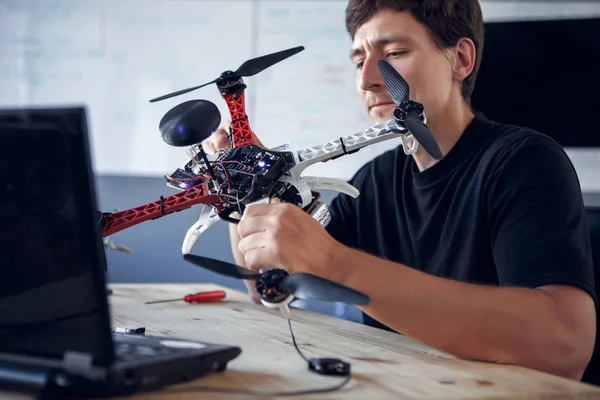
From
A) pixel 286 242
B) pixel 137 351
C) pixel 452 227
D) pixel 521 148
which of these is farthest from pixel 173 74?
pixel 137 351

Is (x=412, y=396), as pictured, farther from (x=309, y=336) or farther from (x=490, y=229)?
(x=490, y=229)

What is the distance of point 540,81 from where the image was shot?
219 centimetres

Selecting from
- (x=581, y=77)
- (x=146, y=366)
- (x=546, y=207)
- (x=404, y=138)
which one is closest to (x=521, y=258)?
(x=546, y=207)

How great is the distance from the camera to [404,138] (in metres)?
0.87

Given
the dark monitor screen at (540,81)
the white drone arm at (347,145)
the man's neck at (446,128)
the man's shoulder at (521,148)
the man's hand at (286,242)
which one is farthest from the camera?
the dark monitor screen at (540,81)

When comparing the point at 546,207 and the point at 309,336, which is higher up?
the point at 546,207

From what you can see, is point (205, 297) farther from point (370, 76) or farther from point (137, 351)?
point (137, 351)

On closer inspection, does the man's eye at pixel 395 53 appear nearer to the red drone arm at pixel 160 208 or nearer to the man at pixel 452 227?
the man at pixel 452 227

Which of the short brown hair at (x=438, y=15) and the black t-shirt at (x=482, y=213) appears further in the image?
the short brown hair at (x=438, y=15)

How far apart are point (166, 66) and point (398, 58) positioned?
1508 mm

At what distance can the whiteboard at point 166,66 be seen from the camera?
2447 mm

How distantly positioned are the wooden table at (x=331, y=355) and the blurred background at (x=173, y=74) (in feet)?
3.83

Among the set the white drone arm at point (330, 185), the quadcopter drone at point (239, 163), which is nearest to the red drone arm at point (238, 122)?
the quadcopter drone at point (239, 163)

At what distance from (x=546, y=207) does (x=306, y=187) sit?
370mm
